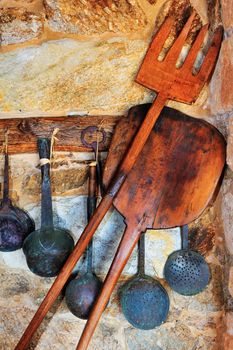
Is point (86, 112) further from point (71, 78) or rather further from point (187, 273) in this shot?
point (187, 273)

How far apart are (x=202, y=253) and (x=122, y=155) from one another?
333 millimetres

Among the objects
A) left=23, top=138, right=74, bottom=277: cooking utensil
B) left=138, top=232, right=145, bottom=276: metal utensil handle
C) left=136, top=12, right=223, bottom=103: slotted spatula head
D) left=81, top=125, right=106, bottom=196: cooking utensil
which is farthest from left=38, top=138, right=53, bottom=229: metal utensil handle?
left=136, top=12, right=223, bottom=103: slotted spatula head

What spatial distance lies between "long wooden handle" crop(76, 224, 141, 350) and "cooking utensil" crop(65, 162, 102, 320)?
7cm

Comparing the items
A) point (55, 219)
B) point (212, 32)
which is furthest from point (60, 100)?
point (212, 32)

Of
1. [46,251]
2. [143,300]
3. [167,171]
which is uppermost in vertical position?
[167,171]

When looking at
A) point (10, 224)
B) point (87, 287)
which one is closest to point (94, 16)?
point (10, 224)

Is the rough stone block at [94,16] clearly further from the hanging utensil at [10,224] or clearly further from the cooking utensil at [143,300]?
the cooking utensil at [143,300]

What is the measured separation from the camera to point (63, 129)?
106 cm

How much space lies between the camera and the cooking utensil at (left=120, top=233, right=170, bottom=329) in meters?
0.99

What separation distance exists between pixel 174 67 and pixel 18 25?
439 millimetres

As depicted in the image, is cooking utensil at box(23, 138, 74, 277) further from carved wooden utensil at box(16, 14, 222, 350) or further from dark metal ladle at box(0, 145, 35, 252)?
carved wooden utensil at box(16, 14, 222, 350)

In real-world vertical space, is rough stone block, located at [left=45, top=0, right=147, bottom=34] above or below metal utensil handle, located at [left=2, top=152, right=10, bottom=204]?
above

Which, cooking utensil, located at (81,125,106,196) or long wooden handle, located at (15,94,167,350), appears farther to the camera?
cooking utensil, located at (81,125,106,196)

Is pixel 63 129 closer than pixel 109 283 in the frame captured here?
No
